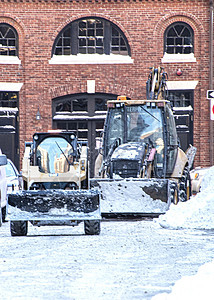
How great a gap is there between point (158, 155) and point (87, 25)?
12574 mm

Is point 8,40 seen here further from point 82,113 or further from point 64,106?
point 82,113

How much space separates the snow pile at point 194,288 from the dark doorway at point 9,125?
68.2ft

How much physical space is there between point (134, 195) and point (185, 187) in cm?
268

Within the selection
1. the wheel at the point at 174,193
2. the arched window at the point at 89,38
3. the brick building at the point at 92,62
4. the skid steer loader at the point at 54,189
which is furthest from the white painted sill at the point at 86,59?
the skid steer loader at the point at 54,189

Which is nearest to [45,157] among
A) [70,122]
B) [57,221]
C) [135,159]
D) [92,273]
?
[57,221]

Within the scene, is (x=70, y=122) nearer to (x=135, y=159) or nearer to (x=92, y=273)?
(x=135, y=159)

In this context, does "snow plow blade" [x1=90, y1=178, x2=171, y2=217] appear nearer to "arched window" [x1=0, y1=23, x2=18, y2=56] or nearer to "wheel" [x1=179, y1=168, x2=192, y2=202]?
"wheel" [x1=179, y1=168, x2=192, y2=202]

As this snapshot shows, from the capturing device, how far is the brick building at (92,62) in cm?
2847

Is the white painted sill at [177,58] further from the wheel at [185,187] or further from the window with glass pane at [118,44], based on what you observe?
the wheel at [185,187]

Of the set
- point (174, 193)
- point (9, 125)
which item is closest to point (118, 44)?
point (9, 125)

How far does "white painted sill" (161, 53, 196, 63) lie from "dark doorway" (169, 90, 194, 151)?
118cm

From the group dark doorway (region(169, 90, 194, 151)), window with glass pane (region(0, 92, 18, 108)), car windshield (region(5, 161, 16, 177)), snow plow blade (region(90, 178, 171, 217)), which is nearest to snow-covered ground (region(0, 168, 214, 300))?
snow plow blade (region(90, 178, 171, 217))

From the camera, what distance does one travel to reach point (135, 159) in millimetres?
16125

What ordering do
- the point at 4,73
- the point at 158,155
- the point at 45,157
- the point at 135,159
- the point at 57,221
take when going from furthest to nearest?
the point at 4,73
the point at 158,155
the point at 135,159
the point at 45,157
the point at 57,221
